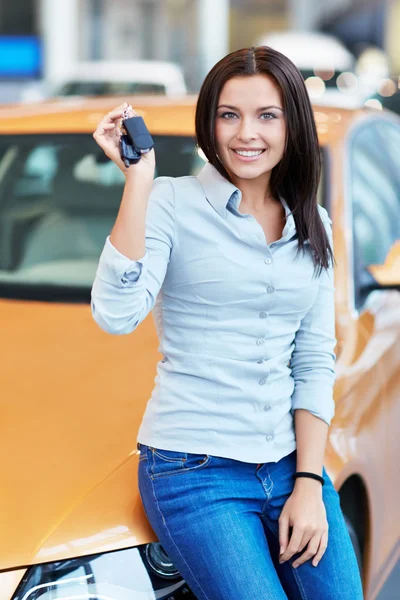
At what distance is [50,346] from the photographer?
8.29 ft

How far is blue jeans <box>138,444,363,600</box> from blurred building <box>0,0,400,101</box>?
1607cm

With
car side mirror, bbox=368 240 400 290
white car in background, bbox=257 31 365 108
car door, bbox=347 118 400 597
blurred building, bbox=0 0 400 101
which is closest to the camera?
car door, bbox=347 118 400 597

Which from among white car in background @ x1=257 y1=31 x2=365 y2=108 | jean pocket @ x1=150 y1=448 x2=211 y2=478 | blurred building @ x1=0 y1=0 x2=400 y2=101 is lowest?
blurred building @ x1=0 y1=0 x2=400 y2=101

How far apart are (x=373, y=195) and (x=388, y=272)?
20.0 inches

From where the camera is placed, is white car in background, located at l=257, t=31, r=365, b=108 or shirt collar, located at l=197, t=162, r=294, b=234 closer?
shirt collar, located at l=197, t=162, r=294, b=234

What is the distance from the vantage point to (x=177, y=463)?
5.90 feet

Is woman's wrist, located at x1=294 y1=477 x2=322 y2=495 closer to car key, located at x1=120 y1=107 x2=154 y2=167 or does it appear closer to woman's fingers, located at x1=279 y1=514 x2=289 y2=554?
woman's fingers, located at x1=279 y1=514 x2=289 y2=554

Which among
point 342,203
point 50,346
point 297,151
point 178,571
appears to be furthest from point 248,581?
point 342,203

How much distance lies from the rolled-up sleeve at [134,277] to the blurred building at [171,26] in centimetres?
1599

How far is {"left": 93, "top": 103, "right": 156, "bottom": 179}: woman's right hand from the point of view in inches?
66.2

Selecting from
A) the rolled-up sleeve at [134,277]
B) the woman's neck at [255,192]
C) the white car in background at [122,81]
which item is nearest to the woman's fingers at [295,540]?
the rolled-up sleeve at [134,277]

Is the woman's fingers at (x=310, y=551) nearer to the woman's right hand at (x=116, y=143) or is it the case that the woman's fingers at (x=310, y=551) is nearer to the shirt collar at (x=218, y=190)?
the shirt collar at (x=218, y=190)

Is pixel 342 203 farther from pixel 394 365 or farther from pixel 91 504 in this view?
pixel 91 504

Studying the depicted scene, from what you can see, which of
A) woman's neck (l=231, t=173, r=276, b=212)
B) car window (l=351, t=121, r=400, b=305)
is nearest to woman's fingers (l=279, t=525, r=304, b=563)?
woman's neck (l=231, t=173, r=276, b=212)
